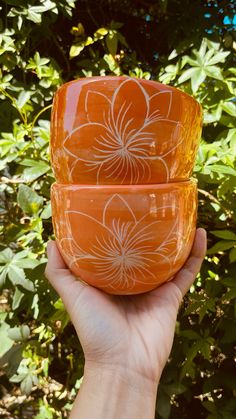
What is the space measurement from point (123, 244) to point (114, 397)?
247 millimetres

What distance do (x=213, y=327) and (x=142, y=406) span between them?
0.45 metres

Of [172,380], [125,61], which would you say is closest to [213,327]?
[172,380]

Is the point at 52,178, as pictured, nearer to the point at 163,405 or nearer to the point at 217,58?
the point at 217,58

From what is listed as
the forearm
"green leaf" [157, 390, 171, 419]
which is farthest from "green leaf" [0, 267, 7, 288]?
"green leaf" [157, 390, 171, 419]

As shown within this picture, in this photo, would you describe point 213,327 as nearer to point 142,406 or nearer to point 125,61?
point 142,406

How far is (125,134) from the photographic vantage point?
59 centimetres

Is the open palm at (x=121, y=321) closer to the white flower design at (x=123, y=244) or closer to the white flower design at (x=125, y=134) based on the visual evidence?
the white flower design at (x=123, y=244)

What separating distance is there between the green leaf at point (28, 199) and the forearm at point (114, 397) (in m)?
0.43

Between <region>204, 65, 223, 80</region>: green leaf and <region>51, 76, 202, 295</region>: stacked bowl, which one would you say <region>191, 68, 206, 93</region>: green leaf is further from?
<region>51, 76, 202, 295</region>: stacked bowl

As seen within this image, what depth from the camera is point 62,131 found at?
2.03 ft

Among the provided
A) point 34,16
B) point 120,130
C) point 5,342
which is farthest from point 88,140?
point 5,342

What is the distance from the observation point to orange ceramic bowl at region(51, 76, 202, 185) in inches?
23.0

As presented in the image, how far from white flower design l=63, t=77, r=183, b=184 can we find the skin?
22 centimetres

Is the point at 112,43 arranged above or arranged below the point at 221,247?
above
